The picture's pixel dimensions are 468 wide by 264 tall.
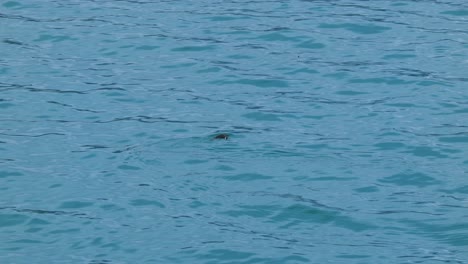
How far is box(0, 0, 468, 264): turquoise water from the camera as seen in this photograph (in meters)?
8.05

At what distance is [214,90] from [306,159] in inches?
80.3

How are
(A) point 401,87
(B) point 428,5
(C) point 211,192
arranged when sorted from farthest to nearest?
(B) point 428,5
(A) point 401,87
(C) point 211,192

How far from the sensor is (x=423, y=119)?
33.6ft

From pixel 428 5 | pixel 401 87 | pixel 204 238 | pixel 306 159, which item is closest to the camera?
pixel 204 238

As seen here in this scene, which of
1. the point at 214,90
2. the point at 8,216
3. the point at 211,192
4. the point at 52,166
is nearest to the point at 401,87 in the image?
the point at 214,90

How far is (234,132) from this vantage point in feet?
32.9

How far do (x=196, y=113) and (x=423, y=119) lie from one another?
2218 mm

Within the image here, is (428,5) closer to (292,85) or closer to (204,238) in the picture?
(292,85)

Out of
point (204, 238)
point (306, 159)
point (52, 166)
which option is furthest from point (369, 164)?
point (52, 166)

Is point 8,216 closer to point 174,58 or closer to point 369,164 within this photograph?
point 369,164

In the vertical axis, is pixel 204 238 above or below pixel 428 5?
below

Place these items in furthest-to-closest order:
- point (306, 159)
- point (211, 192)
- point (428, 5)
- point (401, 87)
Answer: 1. point (428, 5)
2. point (401, 87)
3. point (306, 159)
4. point (211, 192)

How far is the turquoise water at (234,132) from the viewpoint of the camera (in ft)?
26.4

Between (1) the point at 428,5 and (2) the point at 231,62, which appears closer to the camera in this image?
(2) the point at 231,62
